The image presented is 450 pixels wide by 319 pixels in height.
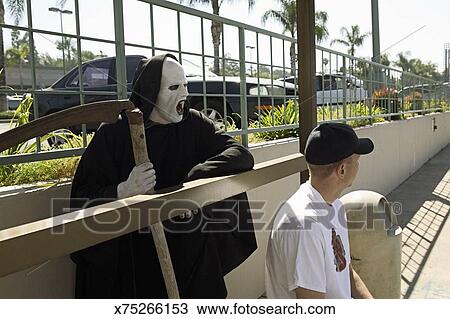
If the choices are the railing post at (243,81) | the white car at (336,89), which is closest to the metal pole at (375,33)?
the white car at (336,89)

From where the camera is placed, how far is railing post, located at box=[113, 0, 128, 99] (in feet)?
8.09

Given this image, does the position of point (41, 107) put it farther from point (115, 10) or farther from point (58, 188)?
point (115, 10)

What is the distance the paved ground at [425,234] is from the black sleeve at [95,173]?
288 cm

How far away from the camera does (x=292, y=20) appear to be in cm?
1245

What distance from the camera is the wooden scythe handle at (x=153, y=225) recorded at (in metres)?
1.86

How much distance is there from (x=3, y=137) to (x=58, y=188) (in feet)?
2.09

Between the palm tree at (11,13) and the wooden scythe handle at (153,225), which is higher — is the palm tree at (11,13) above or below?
above

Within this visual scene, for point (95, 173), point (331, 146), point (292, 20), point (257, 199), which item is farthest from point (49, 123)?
point (292, 20)

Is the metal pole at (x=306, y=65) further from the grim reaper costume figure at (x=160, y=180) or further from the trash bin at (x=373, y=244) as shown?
the grim reaper costume figure at (x=160, y=180)

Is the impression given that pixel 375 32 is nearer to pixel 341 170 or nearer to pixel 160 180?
pixel 341 170

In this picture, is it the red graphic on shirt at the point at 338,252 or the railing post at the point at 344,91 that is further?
the railing post at the point at 344,91

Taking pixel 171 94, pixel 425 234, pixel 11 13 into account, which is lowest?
pixel 425 234
